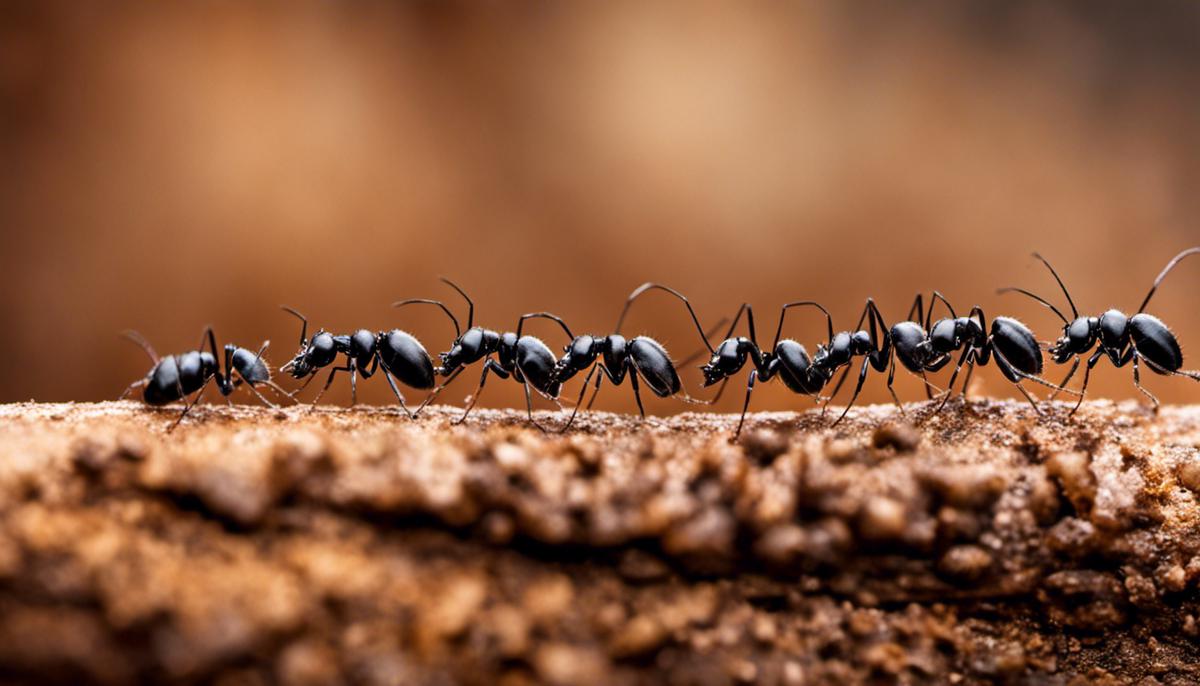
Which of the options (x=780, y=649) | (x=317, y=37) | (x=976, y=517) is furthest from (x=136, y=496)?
(x=317, y=37)

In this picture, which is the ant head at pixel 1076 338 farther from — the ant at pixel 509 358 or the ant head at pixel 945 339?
the ant at pixel 509 358

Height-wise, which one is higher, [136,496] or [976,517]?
[976,517]

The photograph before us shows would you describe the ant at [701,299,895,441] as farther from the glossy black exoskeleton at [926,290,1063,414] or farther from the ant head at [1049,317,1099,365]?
the ant head at [1049,317,1099,365]

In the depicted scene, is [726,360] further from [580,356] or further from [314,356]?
[314,356]

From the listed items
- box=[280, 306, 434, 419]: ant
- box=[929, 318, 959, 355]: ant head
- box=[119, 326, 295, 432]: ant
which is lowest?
box=[119, 326, 295, 432]: ant

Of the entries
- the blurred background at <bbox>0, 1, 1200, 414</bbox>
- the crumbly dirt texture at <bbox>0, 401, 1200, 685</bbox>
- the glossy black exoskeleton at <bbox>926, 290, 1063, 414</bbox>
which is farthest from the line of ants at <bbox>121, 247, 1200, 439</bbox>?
the blurred background at <bbox>0, 1, 1200, 414</bbox>

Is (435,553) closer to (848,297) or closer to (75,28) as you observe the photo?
(848,297)
